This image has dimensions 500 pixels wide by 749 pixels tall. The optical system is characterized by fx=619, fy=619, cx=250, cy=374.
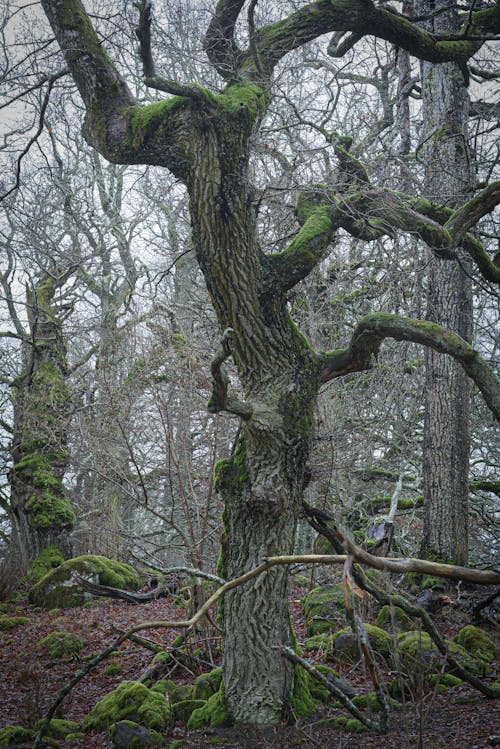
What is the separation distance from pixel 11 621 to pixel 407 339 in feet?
24.0

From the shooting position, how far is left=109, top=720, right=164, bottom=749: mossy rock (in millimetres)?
4895

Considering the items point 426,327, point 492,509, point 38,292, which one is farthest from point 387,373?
point 38,292

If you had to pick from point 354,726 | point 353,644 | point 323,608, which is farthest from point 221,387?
point 323,608

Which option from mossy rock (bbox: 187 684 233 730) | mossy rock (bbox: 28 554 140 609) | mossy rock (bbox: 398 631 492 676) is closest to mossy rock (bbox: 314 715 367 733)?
mossy rock (bbox: 187 684 233 730)

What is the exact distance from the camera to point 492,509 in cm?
977

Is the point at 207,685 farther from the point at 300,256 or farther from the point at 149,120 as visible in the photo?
the point at 149,120

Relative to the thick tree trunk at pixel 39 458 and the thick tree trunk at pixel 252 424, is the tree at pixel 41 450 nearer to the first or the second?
the thick tree trunk at pixel 39 458

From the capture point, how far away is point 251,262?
16.2 feet

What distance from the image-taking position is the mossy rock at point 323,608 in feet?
25.2

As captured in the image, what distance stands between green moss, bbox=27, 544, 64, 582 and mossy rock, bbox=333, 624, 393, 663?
22.4 ft

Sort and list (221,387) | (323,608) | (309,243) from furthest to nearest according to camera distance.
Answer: (323,608), (309,243), (221,387)

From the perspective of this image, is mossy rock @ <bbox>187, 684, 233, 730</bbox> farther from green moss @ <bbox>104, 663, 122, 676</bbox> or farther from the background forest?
green moss @ <bbox>104, 663, 122, 676</bbox>

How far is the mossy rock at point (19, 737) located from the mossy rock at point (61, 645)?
2496 millimetres

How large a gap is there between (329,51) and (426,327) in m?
2.62
